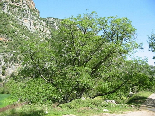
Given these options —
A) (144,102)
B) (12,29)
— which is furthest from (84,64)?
(12,29)

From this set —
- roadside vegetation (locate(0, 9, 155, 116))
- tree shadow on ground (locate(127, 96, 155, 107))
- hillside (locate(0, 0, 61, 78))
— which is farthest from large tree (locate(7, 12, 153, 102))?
hillside (locate(0, 0, 61, 78))

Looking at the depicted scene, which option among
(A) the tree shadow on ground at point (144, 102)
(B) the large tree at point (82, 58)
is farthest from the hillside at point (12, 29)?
(B) the large tree at point (82, 58)

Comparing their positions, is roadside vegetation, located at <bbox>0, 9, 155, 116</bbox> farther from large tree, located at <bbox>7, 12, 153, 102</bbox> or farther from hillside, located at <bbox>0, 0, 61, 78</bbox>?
hillside, located at <bbox>0, 0, 61, 78</bbox>

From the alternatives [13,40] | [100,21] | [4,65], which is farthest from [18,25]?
[100,21]

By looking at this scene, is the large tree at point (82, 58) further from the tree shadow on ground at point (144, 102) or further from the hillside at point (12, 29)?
the hillside at point (12, 29)

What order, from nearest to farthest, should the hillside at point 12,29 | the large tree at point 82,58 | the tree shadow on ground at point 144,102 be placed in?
1. the large tree at point 82,58
2. the tree shadow on ground at point 144,102
3. the hillside at point 12,29

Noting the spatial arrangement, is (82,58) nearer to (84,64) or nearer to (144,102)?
(84,64)

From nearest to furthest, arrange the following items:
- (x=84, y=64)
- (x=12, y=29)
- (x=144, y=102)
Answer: (x=84, y=64) < (x=144, y=102) < (x=12, y=29)

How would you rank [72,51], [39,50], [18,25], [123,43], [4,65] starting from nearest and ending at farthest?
[39,50]
[72,51]
[123,43]
[4,65]
[18,25]

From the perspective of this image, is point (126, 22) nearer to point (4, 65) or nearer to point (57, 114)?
point (57, 114)

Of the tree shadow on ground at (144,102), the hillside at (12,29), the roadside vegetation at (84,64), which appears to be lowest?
the tree shadow on ground at (144,102)

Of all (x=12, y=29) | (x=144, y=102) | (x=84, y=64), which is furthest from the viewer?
(x=12, y=29)

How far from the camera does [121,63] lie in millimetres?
17094

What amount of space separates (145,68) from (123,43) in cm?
364
